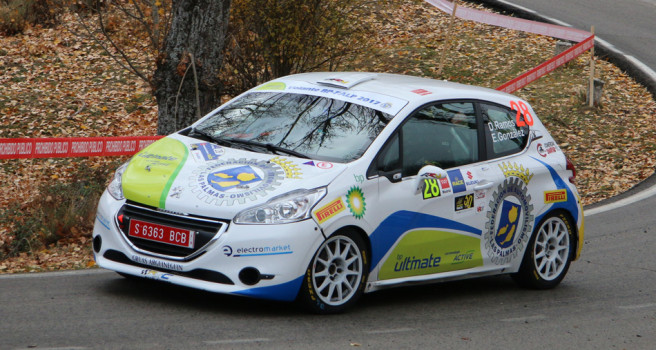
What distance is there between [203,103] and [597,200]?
565cm

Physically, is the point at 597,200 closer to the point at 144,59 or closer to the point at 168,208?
the point at 168,208

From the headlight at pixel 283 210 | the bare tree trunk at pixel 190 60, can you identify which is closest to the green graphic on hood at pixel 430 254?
the headlight at pixel 283 210

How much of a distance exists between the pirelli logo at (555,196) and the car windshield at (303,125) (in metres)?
1.80

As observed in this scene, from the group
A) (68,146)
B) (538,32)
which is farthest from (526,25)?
(68,146)

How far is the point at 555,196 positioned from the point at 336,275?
100 inches

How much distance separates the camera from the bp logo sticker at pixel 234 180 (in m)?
6.40

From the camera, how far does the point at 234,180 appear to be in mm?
6570

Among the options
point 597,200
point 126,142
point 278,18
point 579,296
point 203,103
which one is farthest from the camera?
point 278,18

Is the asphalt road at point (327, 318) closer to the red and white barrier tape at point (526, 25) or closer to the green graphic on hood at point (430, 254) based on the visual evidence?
the green graphic on hood at point (430, 254)

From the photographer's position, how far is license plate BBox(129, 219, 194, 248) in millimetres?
6387

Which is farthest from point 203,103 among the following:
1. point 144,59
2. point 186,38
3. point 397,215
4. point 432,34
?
point 432,34

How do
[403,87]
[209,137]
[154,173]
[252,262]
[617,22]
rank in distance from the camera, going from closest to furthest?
[252,262], [154,173], [209,137], [403,87], [617,22]

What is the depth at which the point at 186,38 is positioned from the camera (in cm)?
1148

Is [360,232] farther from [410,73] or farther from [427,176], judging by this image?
[410,73]
